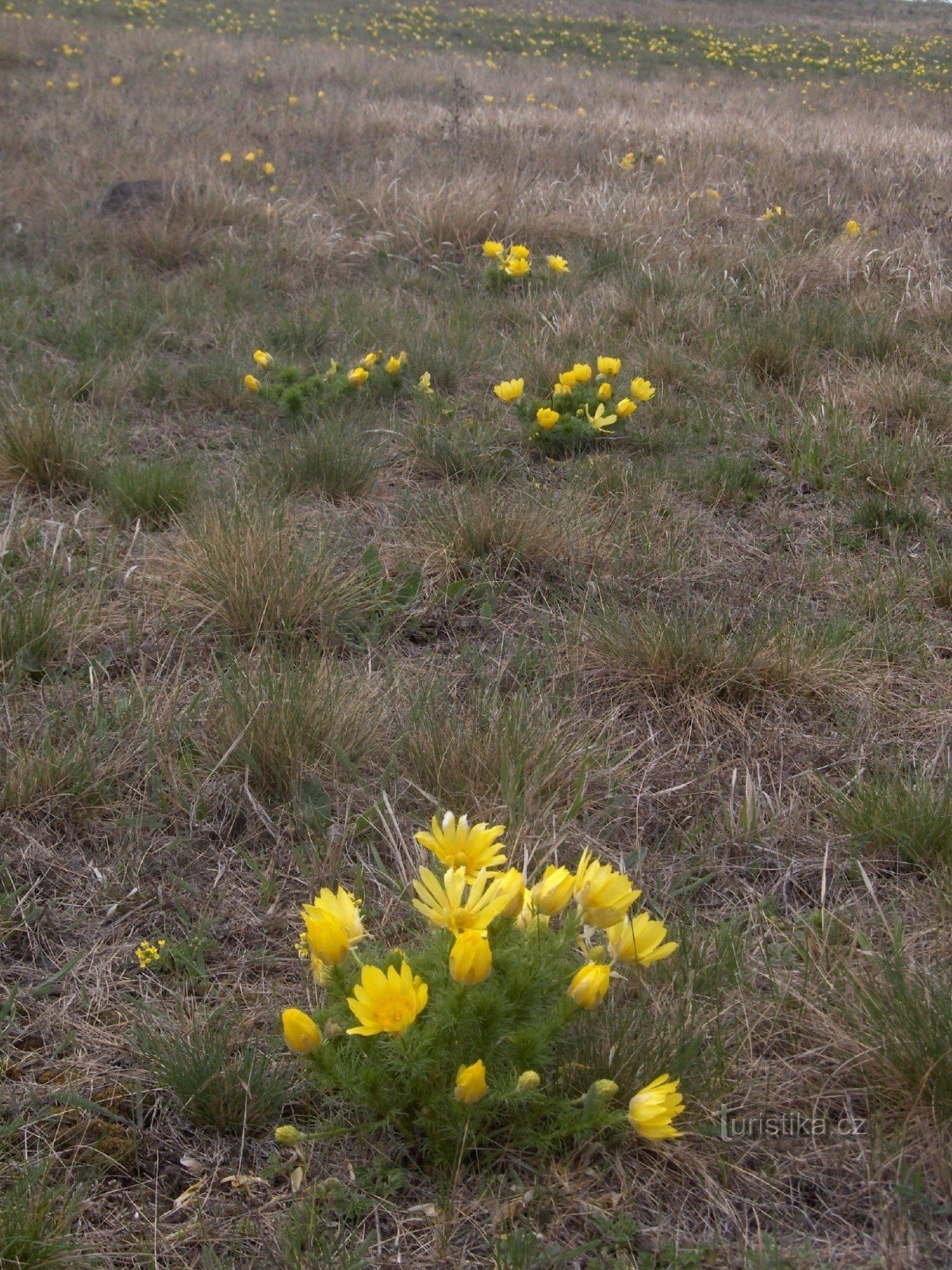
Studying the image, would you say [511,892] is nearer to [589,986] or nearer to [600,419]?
[589,986]

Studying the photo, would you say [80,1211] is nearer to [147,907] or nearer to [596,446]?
[147,907]

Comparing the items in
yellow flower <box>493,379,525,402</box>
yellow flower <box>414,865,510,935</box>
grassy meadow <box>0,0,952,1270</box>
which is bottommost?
grassy meadow <box>0,0,952,1270</box>

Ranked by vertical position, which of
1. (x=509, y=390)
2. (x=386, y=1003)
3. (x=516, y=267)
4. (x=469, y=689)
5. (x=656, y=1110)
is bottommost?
(x=469, y=689)

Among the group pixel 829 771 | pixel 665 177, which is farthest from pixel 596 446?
pixel 665 177

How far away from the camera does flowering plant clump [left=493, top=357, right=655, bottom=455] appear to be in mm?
3670

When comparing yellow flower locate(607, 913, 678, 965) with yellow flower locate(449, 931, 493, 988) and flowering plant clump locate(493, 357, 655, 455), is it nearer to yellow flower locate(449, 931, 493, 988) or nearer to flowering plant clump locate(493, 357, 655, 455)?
yellow flower locate(449, 931, 493, 988)

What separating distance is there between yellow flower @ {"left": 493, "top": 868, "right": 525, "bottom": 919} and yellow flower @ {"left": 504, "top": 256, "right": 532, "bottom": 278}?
4.28 meters

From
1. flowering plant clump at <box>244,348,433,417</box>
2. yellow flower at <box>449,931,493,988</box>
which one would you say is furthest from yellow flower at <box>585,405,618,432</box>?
yellow flower at <box>449,931,493,988</box>

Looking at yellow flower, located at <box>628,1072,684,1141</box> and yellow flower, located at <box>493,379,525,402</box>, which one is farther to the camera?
yellow flower, located at <box>493,379,525,402</box>

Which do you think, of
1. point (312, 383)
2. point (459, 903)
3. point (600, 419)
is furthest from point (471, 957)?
point (312, 383)

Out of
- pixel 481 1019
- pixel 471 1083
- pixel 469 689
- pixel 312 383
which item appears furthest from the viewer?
pixel 312 383

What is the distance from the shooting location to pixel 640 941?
1.54 meters

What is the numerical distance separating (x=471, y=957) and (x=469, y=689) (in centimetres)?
124

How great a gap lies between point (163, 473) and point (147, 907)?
177 centimetres
